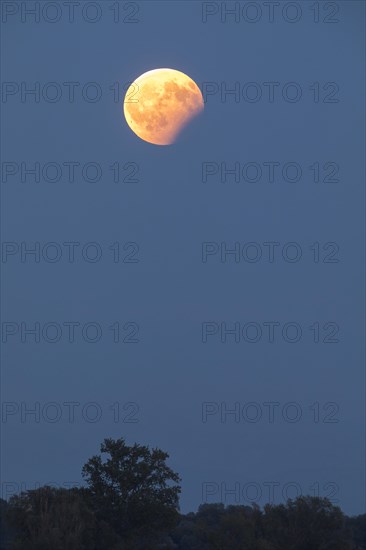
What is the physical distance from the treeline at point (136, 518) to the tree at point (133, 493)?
4 cm

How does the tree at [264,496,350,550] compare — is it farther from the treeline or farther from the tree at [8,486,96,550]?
the tree at [8,486,96,550]

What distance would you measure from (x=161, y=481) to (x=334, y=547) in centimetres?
695

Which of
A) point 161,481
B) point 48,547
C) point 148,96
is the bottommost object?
point 48,547

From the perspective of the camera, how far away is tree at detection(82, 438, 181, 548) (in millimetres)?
41156

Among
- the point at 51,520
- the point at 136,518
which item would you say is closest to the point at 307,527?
the point at 136,518

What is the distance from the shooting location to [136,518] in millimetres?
41344

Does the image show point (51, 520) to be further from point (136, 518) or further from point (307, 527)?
point (307, 527)

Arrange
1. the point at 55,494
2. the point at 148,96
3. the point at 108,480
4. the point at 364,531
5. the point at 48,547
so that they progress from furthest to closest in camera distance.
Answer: the point at 364,531 < the point at 148,96 < the point at 108,480 < the point at 55,494 < the point at 48,547

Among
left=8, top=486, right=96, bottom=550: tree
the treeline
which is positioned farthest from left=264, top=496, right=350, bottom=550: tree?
left=8, top=486, right=96, bottom=550: tree

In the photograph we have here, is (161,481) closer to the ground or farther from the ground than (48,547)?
farther from the ground

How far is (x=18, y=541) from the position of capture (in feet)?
125

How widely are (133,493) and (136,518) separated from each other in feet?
3.30

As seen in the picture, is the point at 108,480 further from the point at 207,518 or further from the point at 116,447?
the point at 207,518

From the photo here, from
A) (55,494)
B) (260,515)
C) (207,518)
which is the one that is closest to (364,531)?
(207,518)
